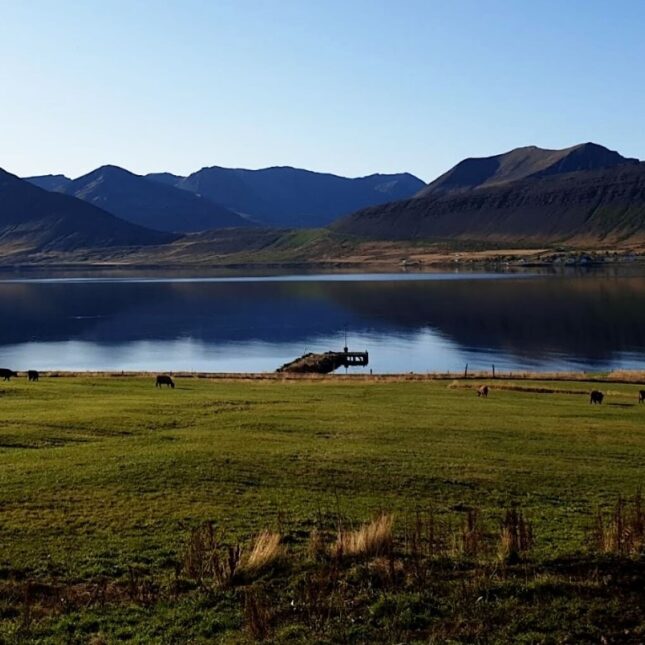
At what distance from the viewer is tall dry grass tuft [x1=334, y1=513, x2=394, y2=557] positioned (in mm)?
17047

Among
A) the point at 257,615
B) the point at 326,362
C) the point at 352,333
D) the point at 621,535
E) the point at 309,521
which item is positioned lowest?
the point at 326,362

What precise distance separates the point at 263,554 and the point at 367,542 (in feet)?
7.90

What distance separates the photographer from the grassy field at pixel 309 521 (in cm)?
1388

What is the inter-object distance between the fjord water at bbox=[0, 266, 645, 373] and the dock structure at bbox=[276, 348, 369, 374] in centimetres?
295

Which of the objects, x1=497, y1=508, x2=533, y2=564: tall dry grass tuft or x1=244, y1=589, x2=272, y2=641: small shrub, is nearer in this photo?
x1=244, y1=589, x2=272, y2=641: small shrub

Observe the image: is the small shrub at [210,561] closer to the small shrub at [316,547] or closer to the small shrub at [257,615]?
the small shrub at [257,615]

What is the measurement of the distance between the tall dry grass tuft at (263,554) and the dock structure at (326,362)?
74602 mm

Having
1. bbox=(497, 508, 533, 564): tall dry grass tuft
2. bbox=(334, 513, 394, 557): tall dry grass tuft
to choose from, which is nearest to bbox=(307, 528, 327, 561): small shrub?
bbox=(334, 513, 394, 557): tall dry grass tuft

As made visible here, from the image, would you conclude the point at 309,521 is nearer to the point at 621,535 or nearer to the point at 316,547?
the point at 316,547

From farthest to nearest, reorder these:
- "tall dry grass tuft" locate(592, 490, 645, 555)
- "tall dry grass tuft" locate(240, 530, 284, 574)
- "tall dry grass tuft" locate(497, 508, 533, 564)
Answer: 1. "tall dry grass tuft" locate(592, 490, 645, 555)
2. "tall dry grass tuft" locate(497, 508, 533, 564)
3. "tall dry grass tuft" locate(240, 530, 284, 574)

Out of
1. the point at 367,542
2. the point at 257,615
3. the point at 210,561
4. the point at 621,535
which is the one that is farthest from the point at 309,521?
the point at 621,535

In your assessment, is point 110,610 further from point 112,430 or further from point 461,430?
point 461,430

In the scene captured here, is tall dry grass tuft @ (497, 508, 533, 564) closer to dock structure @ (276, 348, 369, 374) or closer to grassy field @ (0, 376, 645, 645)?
grassy field @ (0, 376, 645, 645)

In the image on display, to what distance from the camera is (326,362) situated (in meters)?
102
